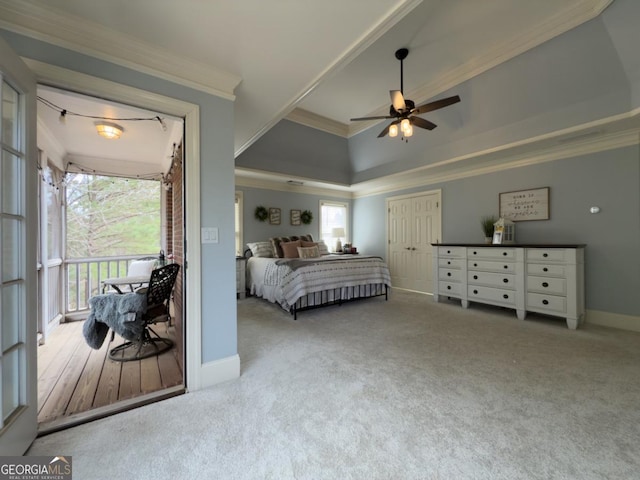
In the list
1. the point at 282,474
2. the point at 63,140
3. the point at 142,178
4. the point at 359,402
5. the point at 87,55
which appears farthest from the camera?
the point at 142,178

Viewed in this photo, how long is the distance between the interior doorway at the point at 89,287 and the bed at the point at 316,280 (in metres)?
1.48

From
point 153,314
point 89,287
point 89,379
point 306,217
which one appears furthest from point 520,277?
point 89,287

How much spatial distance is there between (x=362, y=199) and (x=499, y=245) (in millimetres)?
3599

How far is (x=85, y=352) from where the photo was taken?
8.63 ft

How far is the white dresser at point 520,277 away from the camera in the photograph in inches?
127

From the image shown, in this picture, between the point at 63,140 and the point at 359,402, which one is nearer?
the point at 359,402

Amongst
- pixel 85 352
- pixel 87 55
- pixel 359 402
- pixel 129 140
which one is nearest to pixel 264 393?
pixel 359 402

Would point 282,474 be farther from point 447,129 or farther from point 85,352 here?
point 447,129

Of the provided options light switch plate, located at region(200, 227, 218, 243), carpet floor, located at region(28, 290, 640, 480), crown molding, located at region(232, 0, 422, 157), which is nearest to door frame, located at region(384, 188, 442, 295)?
carpet floor, located at region(28, 290, 640, 480)

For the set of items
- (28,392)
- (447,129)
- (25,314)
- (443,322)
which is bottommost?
(443,322)

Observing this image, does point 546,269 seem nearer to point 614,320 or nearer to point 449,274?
point 614,320

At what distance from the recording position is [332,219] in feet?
22.6

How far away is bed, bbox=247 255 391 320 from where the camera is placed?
3791mm

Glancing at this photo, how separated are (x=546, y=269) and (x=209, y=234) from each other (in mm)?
4116
